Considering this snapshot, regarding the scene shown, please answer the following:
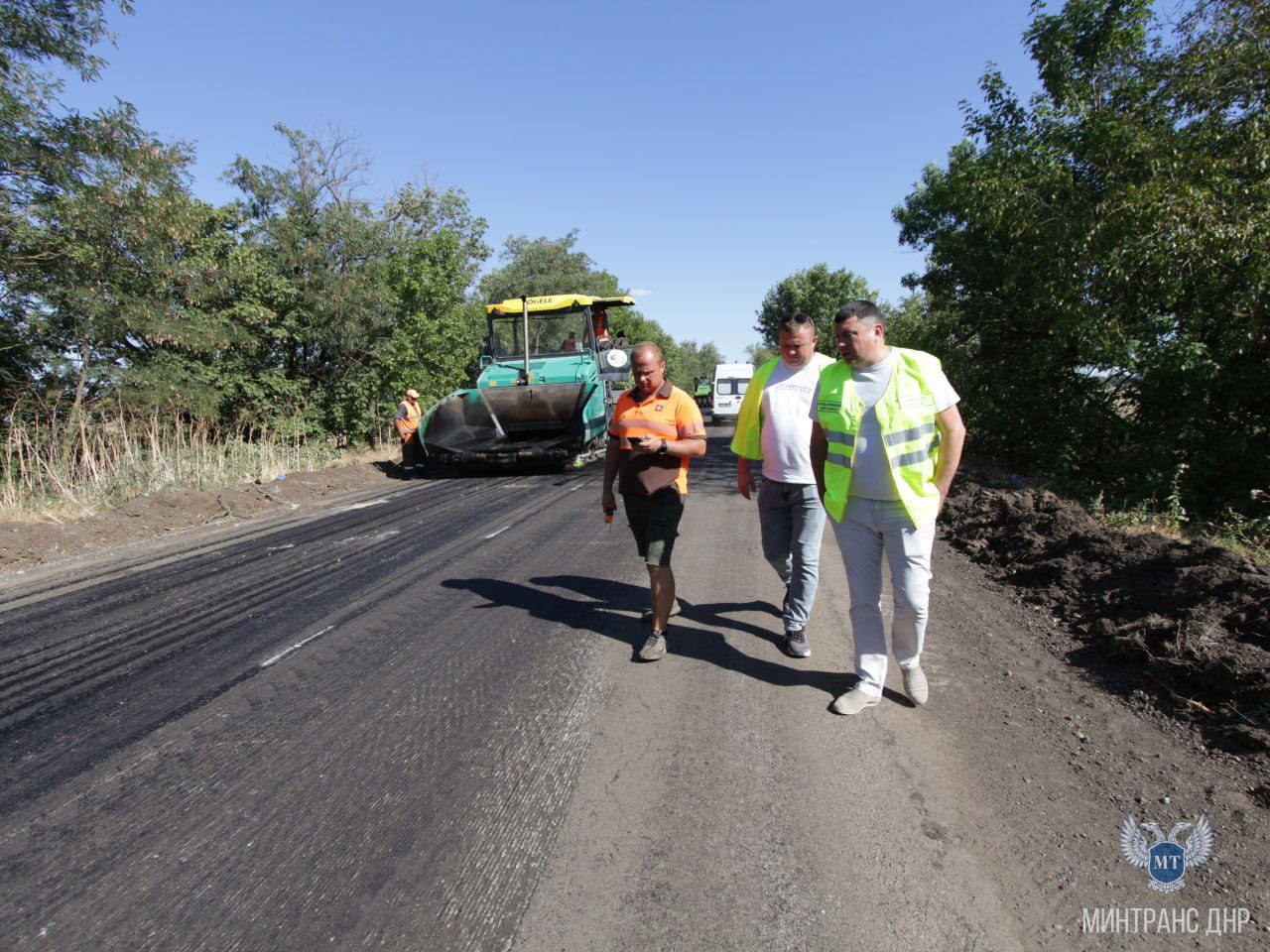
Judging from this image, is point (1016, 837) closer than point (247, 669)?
Yes

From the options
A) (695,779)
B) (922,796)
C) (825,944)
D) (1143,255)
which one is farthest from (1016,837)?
(1143,255)

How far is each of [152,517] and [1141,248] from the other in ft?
39.9

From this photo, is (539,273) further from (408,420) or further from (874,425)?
(874,425)

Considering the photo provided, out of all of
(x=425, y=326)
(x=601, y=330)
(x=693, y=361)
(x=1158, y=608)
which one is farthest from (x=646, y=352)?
(x=693, y=361)

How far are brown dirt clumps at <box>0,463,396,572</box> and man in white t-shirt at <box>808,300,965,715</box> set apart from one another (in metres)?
8.17

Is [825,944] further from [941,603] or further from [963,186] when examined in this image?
[963,186]

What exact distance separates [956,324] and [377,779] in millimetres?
14568

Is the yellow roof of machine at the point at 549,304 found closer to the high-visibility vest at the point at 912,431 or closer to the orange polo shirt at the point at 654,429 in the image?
the orange polo shirt at the point at 654,429

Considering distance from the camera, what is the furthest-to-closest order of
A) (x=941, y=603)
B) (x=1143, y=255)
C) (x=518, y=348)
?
(x=518, y=348)
(x=1143, y=255)
(x=941, y=603)

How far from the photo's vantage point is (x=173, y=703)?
147 inches

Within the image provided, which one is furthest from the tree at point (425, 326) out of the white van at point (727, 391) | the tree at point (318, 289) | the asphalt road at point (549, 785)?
the asphalt road at point (549, 785)

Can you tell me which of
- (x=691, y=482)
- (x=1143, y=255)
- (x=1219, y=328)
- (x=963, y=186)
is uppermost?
(x=963, y=186)

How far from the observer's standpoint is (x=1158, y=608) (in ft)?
13.7

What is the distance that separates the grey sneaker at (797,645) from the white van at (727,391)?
73.7 ft
